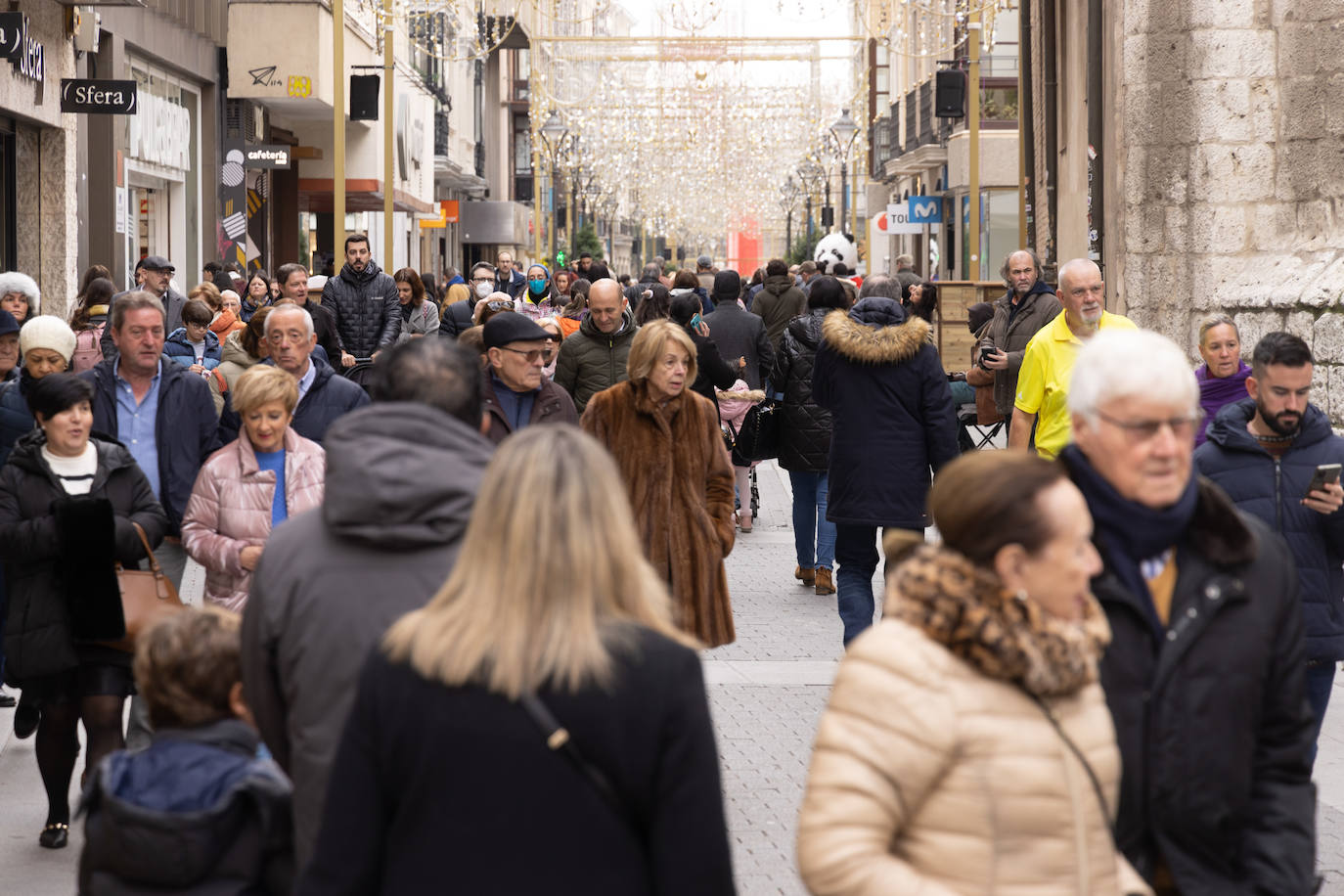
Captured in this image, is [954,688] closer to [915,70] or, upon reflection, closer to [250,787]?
[250,787]

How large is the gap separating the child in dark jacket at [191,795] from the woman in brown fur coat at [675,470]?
370 centimetres

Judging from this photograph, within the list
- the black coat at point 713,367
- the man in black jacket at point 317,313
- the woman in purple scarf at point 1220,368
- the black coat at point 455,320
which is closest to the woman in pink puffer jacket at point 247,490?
the woman in purple scarf at point 1220,368

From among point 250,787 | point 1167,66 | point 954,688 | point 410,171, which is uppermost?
point 410,171

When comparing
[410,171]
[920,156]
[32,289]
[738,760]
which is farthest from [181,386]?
[920,156]

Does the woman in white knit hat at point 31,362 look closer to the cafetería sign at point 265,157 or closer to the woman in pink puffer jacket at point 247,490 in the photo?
the woman in pink puffer jacket at point 247,490

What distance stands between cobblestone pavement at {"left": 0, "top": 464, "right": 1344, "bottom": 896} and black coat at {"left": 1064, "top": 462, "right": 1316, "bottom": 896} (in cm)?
266

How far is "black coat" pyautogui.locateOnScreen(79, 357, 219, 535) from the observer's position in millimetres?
7020

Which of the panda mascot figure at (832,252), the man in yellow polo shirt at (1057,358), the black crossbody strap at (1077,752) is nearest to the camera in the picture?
the black crossbody strap at (1077,752)

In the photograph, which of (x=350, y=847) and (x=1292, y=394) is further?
(x=1292, y=394)

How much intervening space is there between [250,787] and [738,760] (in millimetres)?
4038

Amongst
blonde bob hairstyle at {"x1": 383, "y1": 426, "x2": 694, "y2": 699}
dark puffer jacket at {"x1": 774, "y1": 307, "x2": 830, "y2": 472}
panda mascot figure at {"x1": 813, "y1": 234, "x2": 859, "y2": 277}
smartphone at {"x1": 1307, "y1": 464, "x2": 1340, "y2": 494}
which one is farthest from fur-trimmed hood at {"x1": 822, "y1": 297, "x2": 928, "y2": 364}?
panda mascot figure at {"x1": 813, "y1": 234, "x2": 859, "y2": 277}

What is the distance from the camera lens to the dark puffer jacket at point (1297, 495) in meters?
5.52

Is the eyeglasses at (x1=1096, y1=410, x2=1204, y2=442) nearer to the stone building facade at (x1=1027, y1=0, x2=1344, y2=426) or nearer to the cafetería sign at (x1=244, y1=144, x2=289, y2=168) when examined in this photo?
the stone building facade at (x1=1027, y1=0, x2=1344, y2=426)

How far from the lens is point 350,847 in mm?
2848
